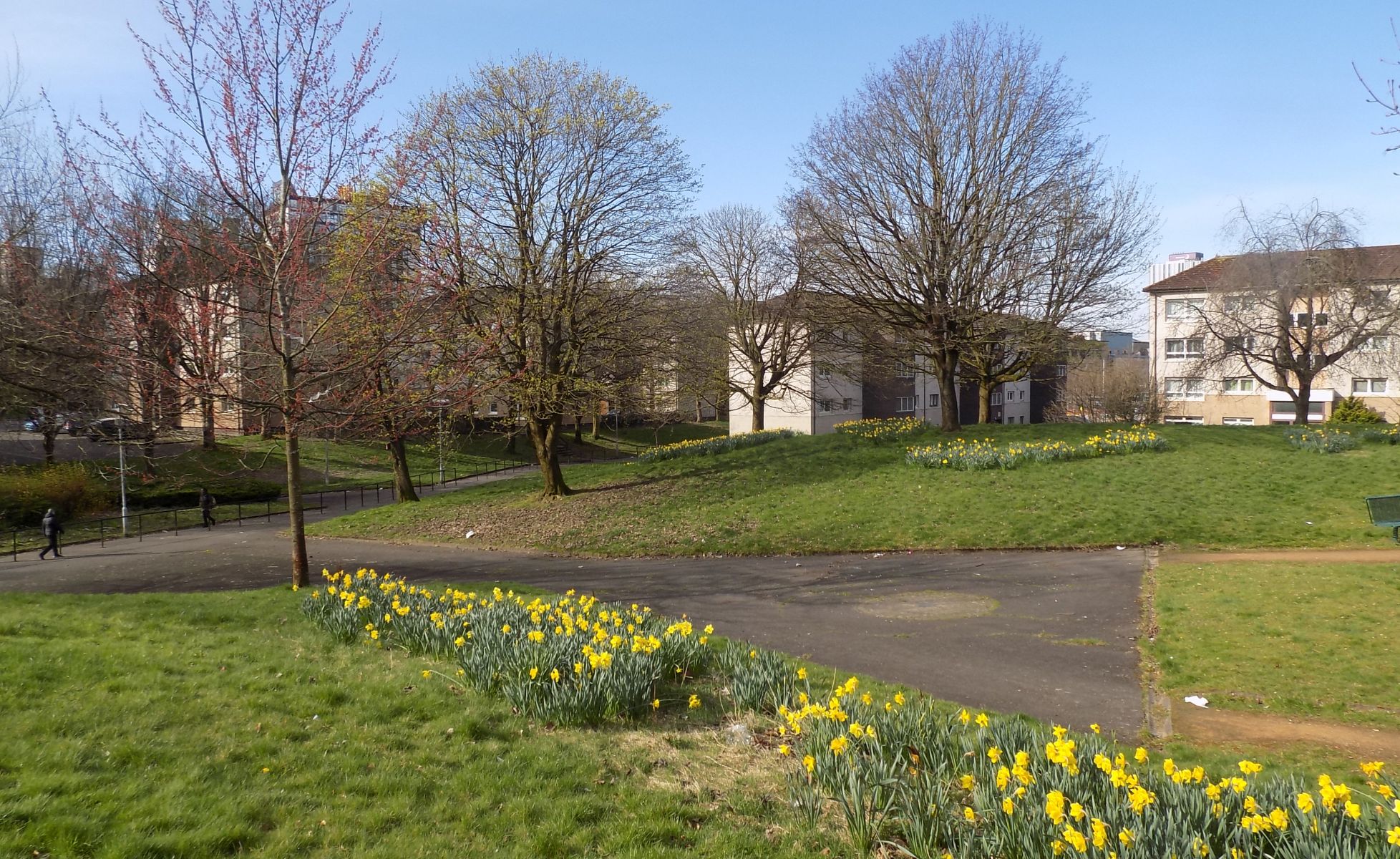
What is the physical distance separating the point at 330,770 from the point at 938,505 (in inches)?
542

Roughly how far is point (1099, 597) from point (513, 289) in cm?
1367

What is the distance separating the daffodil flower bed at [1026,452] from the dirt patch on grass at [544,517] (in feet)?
21.9

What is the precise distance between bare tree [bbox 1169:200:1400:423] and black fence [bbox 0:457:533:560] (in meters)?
31.9

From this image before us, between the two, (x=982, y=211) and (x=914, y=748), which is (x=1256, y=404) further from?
(x=914, y=748)

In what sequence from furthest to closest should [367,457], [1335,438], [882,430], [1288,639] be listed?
[367,457]
[882,430]
[1335,438]
[1288,639]

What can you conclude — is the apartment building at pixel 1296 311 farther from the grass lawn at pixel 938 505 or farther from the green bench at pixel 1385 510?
the green bench at pixel 1385 510

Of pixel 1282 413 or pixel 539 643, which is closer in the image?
pixel 539 643

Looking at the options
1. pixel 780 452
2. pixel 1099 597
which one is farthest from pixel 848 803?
pixel 780 452

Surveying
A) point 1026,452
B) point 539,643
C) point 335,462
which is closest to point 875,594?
point 539,643

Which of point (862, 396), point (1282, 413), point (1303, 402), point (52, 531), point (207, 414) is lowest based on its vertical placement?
point (52, 531)

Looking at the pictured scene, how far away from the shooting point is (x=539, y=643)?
6.33m

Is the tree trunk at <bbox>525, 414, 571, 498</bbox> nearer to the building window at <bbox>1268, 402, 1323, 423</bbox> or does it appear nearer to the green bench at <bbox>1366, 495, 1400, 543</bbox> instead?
the green bench at <bbox>1366, 495, 1400, 543</bbox>

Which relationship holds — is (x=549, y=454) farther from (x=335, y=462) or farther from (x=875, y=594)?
(x=335, y=462)

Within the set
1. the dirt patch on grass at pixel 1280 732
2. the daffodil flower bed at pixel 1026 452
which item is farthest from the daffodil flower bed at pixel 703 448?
the dirt patch on grass at pixel 1280 732
